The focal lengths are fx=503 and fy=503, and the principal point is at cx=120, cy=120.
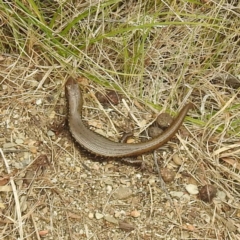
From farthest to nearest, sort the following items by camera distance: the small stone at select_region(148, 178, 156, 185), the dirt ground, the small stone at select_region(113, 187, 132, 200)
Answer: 1. the small stone at select_region(148, 178, 156, 185)
2. the small stone at select_region(113, 187, 132, 200)
3. the dirt ground

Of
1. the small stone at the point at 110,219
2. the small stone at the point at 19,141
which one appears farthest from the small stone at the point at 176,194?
the small stone at the point at 19,141

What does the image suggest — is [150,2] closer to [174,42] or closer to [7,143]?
[174,42]

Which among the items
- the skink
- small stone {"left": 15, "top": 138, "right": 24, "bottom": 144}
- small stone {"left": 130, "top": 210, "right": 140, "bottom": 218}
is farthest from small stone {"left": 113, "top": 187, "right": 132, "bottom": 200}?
small stone {"left": 15, "top": 138, "right": 24, "bottom": 144}

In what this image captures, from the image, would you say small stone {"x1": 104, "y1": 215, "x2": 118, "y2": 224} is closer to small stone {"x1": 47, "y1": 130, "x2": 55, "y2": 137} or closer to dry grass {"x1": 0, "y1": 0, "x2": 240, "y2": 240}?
dry grass {"x1": 0, "y1": 0, "x2": 240, "y2": 240}

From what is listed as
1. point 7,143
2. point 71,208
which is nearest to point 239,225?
point 71,208

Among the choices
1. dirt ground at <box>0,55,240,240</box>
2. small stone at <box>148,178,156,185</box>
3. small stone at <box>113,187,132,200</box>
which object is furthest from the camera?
small stone at <box>148,178,156,185</box>
